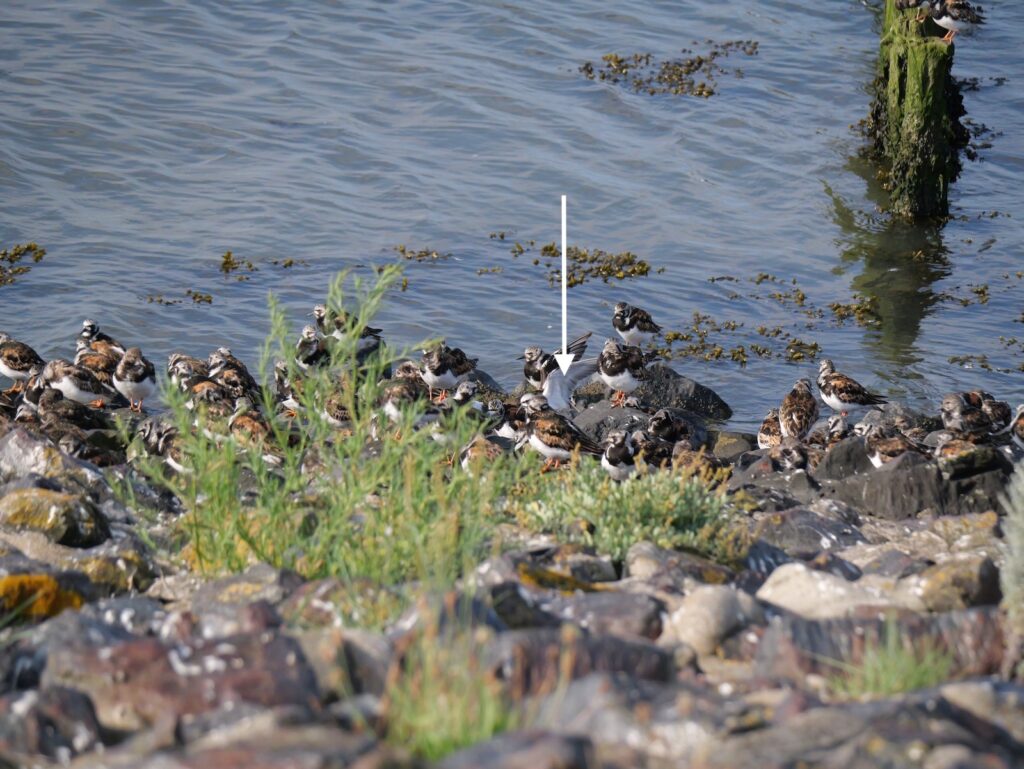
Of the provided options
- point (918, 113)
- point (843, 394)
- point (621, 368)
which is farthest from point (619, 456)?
point (918, 113)

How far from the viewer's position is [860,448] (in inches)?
451

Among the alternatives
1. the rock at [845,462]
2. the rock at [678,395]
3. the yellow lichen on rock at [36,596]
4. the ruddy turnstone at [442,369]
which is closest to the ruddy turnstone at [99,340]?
the ruddy turnstone at [442,369]

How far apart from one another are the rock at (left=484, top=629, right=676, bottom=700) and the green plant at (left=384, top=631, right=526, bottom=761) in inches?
4.1

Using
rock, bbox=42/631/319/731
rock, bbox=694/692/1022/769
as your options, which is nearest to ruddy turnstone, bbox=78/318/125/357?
rock, bbox=42/631/319/731

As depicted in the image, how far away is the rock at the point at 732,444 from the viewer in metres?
13.1

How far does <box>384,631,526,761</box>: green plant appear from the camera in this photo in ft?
13.3

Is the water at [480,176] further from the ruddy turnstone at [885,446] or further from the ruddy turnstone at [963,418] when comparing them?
the ruddy turnstone at [885,446]

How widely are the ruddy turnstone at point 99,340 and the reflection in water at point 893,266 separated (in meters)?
9.43

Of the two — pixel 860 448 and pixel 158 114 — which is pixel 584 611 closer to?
pixel 860 448

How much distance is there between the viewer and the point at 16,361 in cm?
1406

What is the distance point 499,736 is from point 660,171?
19.0 meters

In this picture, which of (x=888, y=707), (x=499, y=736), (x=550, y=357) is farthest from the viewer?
(x=550, y=357)

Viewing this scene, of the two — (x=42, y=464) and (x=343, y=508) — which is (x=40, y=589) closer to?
(x=343, y=508)

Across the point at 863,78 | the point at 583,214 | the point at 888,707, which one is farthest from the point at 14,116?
the point at 888,707
